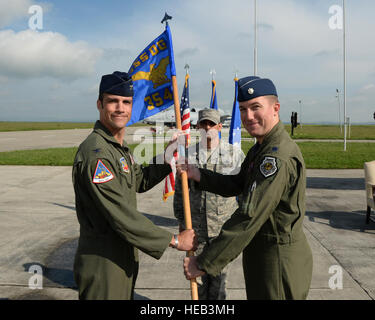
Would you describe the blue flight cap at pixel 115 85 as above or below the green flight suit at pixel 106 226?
above

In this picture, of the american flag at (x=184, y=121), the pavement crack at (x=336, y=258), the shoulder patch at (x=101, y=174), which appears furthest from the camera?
the pavement crack at (x=336, y=258)

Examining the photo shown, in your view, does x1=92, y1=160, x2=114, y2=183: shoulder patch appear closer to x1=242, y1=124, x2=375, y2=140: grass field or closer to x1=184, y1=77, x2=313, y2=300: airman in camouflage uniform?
x1=184, y1=77, x2=313, y2=300: airman in camouflage uniform

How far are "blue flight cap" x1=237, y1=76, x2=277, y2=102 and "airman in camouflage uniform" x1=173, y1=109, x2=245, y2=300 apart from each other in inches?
44.1

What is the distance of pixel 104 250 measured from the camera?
2.04 m

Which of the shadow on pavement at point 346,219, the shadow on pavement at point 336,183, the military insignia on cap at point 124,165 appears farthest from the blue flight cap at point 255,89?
the shadow on pavement at point 336,183

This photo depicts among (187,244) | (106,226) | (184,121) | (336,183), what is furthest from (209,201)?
(336,183)

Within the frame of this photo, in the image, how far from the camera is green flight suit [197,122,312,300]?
5.90ft

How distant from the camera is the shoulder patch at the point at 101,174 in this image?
1.92m

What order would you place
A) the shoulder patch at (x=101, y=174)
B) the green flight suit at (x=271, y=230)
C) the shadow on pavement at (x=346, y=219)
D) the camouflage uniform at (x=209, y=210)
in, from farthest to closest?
the shadow on pavement at (x=346, y=219), the camouflage uniform at (x=209, y=210), the shoulder patch at (x=101, y=174), the green flight suit at (x=271, y=230)

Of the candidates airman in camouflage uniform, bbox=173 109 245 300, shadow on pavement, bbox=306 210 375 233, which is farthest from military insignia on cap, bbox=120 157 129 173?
shadow on pavement, bbox=306 210 375 233

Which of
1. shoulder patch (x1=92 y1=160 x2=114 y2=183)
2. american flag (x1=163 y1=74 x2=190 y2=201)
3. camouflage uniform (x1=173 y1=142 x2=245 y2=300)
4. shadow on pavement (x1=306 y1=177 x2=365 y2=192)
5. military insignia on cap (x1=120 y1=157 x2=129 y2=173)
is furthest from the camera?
shadow on pavement (x1=306 y1=177 x2=365 y2=192)

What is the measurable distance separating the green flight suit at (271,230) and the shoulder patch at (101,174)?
2.42 feet

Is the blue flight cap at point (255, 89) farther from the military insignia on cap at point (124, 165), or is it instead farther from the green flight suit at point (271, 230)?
the military insignia on cap at point (124, 165)

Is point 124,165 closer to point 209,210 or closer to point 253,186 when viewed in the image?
point 253,186
